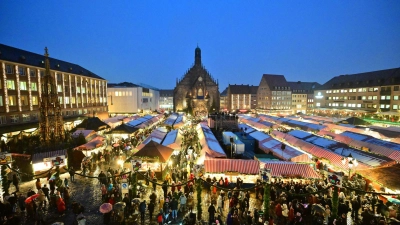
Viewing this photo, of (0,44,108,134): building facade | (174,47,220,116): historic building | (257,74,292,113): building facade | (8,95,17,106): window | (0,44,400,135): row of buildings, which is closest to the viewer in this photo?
(0,44,108,134): building facade

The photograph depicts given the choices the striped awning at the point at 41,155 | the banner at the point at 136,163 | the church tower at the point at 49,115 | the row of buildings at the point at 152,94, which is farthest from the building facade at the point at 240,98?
the striped awning at the point at 41,155

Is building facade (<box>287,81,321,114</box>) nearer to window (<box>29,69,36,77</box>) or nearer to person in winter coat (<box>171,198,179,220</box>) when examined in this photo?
window (<box>29,69,36,77</box>)

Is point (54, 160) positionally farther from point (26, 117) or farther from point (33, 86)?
point (33, 86)

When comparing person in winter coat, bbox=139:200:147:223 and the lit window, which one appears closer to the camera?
person in winter coat, bbox=139:200:147:223

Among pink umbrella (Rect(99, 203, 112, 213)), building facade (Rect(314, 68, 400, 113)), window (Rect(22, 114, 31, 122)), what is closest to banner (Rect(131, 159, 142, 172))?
pink umbrella (Rect(99, 203, 112, 213))

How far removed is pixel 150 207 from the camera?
1046cm

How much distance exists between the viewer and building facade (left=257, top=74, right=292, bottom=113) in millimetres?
83375

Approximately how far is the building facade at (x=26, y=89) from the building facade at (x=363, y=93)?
234ft

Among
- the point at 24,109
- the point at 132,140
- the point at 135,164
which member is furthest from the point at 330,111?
the point at 24,109

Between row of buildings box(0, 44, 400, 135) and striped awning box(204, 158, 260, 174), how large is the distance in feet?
65.3

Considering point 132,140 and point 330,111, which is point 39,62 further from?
point 330,111

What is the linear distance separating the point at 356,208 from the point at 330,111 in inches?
2727

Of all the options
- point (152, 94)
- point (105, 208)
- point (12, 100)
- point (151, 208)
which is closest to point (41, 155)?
point (105, 208)

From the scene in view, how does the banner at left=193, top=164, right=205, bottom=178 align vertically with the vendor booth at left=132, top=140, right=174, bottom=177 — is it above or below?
below
